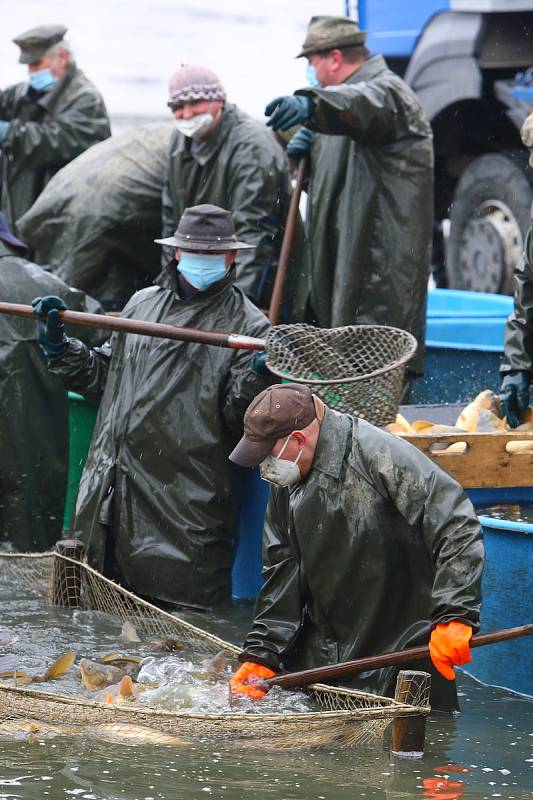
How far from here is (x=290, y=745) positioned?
17.0 ft

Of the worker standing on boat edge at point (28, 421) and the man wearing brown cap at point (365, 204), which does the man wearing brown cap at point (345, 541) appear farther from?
the man wearing brown cap at point (365, 204)

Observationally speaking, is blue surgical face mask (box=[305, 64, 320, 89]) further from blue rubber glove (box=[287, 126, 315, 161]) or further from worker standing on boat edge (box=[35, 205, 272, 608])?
worker standing on boat edge (box=[35, 205, 272, 608])

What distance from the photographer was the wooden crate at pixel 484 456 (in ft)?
22.5

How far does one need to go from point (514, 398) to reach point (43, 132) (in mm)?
4530

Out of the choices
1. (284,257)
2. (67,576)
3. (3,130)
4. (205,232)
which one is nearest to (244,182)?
(284,257)

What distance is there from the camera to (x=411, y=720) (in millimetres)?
5105

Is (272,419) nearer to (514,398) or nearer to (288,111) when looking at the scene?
(514,398)

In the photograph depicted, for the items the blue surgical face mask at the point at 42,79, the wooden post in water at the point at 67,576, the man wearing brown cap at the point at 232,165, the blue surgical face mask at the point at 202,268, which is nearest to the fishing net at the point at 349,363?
the blue surgical face mask at the point at 202,268

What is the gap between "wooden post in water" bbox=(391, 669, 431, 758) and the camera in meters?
5.07

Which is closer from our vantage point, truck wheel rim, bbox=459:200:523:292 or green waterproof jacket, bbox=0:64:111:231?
green waterproof jacket, bbox=0:64:111:231

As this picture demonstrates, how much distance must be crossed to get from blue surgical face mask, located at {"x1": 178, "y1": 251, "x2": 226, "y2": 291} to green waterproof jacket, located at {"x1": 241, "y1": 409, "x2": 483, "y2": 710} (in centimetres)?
160

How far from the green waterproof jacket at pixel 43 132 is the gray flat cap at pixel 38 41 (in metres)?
0.21

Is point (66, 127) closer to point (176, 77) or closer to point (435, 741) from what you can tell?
point (176, 77)

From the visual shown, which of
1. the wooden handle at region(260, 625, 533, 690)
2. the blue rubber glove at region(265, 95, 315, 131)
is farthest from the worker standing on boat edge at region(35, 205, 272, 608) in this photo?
the wooden handle at region(260, 625, 533, 690)
